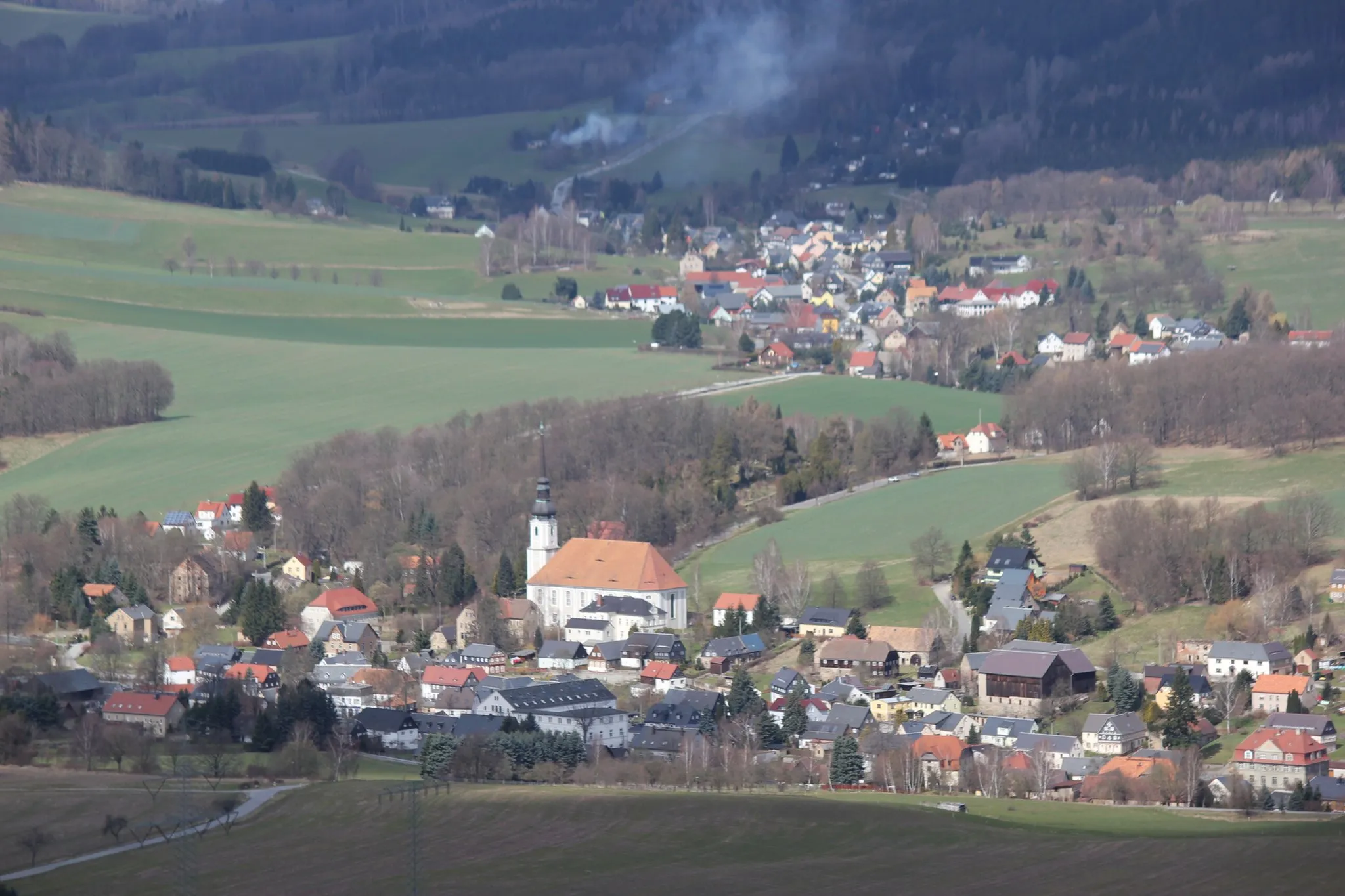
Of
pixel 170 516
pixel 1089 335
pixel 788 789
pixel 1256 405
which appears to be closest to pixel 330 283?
pixel 1089 335

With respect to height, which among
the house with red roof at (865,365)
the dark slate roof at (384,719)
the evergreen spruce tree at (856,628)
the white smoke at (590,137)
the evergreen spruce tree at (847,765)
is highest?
the white smoke at (590,137)

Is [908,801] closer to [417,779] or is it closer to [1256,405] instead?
[417,779]

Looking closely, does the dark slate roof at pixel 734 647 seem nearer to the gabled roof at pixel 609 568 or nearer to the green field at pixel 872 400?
the gabled roof at pixel 609 568

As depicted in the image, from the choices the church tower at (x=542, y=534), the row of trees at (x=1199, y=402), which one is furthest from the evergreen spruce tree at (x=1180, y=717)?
the row of trees at (x=1199, y=402)

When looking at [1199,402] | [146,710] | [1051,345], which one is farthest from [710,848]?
[1051,345]

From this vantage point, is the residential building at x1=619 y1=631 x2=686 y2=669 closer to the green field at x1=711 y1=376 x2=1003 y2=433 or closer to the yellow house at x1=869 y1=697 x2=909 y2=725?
the yellow house at x1=869 y1=697 x2=909 y2=725

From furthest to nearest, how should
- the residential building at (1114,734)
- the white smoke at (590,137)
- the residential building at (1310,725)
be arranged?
1. the white smoke at (590,137)
2. the residential building at (1114,734)
3. the residential building at (1310,725)

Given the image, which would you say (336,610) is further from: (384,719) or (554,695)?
(554,695)
